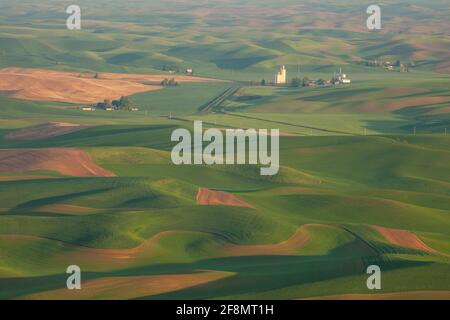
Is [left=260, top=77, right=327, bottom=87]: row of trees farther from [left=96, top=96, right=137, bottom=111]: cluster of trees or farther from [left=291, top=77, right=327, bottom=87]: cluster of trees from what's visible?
[left=96, top=96, right=137, bottom=111]: cluster of trees

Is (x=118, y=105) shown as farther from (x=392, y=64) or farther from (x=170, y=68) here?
(x=392, y=64)

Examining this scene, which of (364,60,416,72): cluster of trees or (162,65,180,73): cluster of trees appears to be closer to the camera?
(162,65,180,73): cluster of trees

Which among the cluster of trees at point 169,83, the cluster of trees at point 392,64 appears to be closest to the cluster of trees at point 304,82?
the cluster of trees at point 169,83

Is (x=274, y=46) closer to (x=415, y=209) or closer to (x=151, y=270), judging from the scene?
(x=415, y=209)

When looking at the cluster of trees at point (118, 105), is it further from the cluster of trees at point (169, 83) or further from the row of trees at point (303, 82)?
the row of trees at point (303, 82)

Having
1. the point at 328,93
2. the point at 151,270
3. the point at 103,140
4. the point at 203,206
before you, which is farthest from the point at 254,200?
the point at 328,93

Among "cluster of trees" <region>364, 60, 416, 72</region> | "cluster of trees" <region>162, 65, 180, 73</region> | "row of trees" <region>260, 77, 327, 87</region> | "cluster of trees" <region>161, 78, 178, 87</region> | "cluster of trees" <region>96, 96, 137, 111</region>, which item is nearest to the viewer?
"cluster of trees" <region>96, 96, 137, 111</region>

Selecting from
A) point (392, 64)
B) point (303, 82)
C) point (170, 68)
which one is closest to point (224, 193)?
point (303, 82)

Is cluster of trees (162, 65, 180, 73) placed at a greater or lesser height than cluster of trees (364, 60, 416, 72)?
lesser

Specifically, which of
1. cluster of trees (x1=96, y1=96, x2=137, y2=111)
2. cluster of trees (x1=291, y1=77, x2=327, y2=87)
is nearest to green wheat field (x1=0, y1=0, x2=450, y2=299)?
cluster of trees (x1=291, y1=77, x2=327, y2=87)
